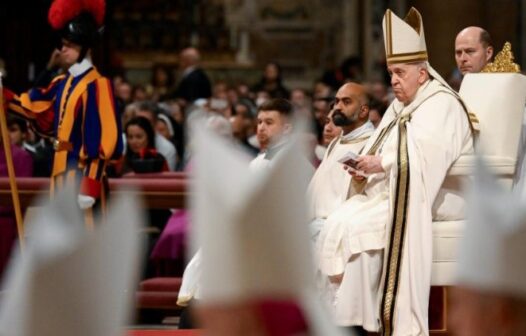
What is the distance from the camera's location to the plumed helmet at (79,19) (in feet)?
32.4

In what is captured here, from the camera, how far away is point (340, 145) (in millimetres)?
9039

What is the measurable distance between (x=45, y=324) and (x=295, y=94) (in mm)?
14498

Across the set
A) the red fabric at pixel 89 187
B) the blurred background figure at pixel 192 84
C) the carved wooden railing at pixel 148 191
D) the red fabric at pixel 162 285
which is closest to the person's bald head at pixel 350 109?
the red fabric at pixel 89 187

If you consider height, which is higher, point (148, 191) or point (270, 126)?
point (270, 126)

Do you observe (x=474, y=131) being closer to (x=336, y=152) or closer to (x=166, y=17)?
(x=336, y=152)

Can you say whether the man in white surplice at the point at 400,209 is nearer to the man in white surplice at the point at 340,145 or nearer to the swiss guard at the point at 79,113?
the man in white surplice at the point at 340,145

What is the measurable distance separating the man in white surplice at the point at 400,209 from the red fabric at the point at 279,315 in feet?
19.0

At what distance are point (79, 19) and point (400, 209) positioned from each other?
273 cm

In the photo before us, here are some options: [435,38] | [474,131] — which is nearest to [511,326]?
[474,131]

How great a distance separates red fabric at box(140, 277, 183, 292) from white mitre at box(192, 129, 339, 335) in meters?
8.77

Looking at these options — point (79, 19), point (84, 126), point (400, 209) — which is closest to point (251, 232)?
point (400, 209)

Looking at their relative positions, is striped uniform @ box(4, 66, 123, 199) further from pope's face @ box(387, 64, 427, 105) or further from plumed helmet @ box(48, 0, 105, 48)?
pope's face @ box(387, 64, 427, 105)

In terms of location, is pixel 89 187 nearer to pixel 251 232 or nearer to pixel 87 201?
pixel 87 201

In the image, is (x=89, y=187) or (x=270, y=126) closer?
(x=270, y=126)
